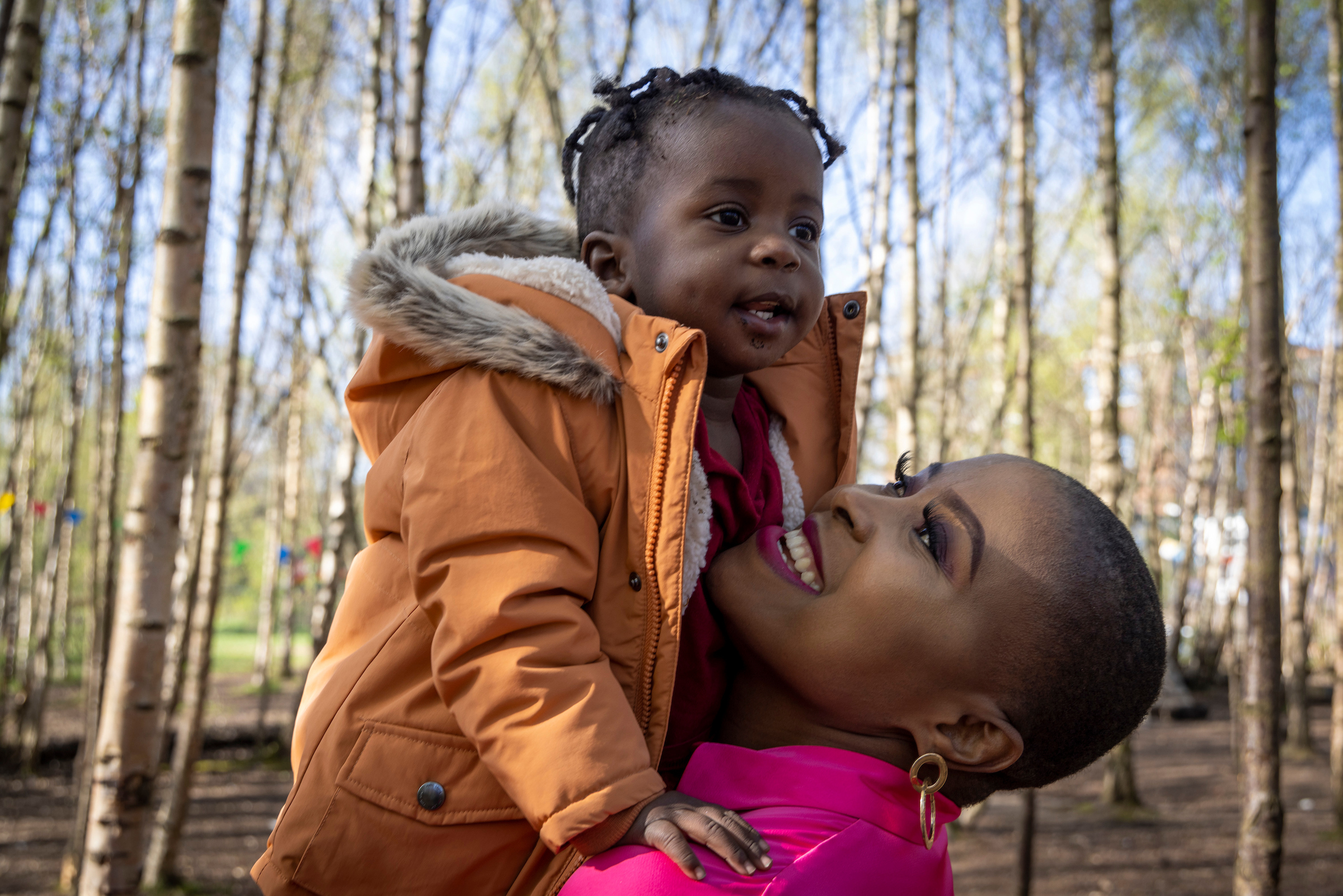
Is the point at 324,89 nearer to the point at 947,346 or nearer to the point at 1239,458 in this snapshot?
the point at 947,346

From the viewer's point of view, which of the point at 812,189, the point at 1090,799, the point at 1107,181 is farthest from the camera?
the point at 1090,799

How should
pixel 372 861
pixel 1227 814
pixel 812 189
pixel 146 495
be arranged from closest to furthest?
pixel 372 861
pixel 812 189
pixel 146 495
pixel 1227 814

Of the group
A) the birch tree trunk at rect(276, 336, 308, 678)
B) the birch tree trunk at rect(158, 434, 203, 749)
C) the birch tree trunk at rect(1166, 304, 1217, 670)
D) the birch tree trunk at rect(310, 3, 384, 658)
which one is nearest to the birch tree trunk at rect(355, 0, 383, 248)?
the birch tree trunk at rect(310, 3, 384, 658)

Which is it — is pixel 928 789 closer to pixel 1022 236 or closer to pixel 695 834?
pixel 695 834

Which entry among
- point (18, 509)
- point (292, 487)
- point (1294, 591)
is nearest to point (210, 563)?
point (18, 509)

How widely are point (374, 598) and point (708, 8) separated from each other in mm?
4140

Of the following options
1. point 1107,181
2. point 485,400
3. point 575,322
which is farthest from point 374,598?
point 1107,181

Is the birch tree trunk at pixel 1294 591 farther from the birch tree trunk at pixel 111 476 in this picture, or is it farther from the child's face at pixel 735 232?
the birch tree trunk at pixel 111 476

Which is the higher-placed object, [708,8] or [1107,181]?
[708,8]

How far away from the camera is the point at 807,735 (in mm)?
1463

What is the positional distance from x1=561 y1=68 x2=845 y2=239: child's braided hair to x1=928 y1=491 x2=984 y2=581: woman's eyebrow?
739mm

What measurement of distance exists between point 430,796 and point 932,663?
75cm

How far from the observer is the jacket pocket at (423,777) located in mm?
1281

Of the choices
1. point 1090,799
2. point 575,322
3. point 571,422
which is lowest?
point 1090,799
